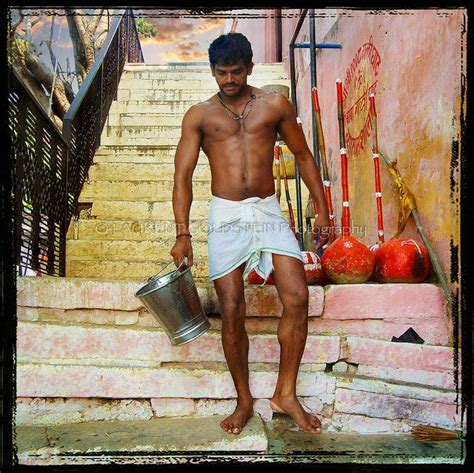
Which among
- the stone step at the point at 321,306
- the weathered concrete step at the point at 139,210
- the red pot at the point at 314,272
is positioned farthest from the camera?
the weathered concrete step at the point at 139,210

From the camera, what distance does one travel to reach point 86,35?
34.9ft

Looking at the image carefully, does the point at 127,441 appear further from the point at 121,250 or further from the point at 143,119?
the point at 143,119

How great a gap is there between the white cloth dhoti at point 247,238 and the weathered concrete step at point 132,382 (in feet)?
2.10

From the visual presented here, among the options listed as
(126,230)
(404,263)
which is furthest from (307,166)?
(126,230)

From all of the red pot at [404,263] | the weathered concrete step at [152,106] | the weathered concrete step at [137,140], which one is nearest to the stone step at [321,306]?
the red pot at [404,263]

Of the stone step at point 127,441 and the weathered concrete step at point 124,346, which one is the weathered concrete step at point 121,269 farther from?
the stone step at point 127,441

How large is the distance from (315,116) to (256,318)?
203cm

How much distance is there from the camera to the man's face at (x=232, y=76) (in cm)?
290

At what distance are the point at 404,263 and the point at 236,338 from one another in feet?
4.58

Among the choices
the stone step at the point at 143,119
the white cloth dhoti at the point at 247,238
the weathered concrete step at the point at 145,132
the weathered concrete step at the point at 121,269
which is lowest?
the weathered concrete step at the point at 121,269

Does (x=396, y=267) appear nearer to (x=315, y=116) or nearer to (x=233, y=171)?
(x=233, y=171)

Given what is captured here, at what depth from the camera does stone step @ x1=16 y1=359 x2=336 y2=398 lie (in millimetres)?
3027

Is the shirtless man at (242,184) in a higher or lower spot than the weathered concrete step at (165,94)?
lower

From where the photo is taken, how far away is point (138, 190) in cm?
588
